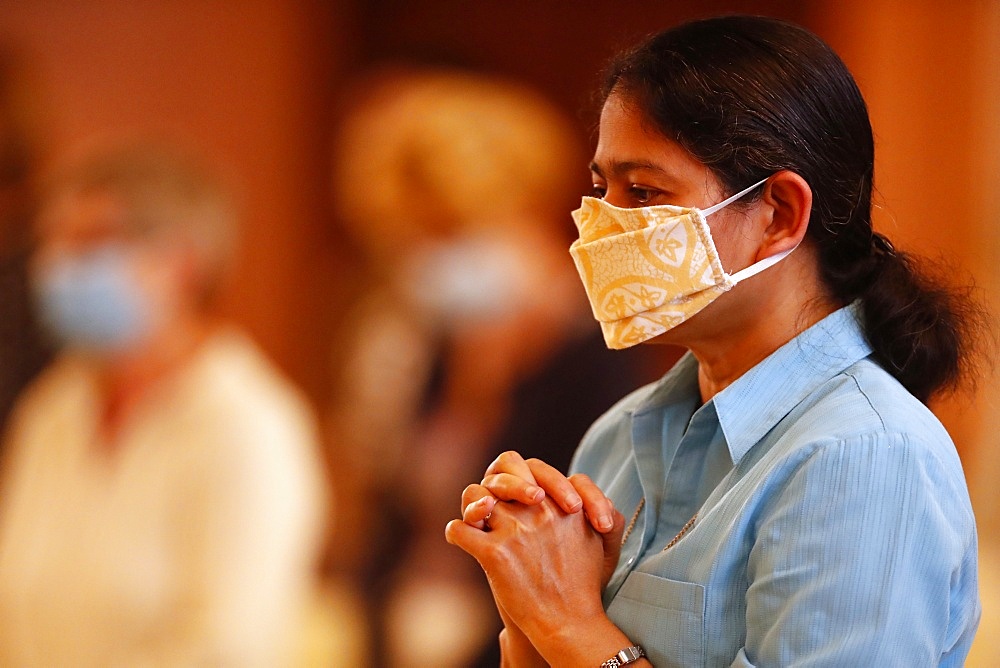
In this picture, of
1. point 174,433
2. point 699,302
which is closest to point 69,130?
point 174,433

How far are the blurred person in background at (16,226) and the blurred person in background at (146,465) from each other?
0.36 metres

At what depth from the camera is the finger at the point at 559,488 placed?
1107 mm

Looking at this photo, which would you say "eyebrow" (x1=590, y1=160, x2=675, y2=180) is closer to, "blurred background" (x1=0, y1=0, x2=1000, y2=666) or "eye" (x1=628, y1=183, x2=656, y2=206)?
"eye" (x1=628, y1=183, x2=656, y2=206)

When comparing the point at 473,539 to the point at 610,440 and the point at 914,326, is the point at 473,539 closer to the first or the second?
the point at 610,440

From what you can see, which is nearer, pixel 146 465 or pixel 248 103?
pixel 146 465

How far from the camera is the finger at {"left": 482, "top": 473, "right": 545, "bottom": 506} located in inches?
43.2

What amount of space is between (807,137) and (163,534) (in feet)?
5.69

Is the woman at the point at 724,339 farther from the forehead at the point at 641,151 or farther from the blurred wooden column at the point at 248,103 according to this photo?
the blurred wooden column at the point at 248,103

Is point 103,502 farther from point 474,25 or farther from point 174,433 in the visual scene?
point 474,25

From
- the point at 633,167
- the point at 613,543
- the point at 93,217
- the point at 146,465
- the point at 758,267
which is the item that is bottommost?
the point at 146,465

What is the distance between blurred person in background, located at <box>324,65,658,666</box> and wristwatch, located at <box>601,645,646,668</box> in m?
1.96

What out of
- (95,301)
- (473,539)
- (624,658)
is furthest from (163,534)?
(624,658)

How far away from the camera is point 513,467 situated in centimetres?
114

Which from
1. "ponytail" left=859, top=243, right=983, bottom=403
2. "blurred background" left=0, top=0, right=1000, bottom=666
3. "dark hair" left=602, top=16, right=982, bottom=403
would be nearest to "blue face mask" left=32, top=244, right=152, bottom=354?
"blurred background" left=0, top=0, right=1000, bottom=666
